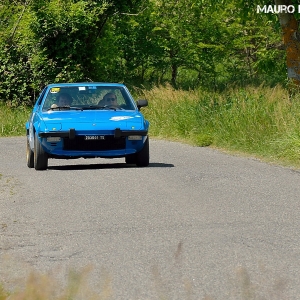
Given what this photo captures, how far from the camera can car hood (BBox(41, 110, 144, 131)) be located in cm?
1590

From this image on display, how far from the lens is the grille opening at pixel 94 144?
1600cm


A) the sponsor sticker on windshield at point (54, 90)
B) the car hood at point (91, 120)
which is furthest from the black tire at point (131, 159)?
the sponsor sticker on windshield at point (54, 90)

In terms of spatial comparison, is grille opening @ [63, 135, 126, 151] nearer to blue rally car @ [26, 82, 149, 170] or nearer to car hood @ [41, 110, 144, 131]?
blue rally car @ [26, 82, 149, 170]

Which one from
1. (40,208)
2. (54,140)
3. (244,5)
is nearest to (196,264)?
(40,208)

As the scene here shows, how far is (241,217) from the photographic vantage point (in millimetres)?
10398

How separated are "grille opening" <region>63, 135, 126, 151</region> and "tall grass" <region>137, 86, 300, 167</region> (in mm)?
3026

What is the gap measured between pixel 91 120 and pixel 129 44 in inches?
1144

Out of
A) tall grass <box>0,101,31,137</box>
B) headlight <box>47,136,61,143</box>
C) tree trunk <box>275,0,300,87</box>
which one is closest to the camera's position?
headlight <box>47,136,61,143</box>

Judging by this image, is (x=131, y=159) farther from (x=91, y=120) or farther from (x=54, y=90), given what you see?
(x=54, y=90)

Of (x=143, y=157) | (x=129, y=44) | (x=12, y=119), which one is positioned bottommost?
(x=129, y=44)

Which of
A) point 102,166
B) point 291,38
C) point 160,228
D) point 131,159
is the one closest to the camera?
point 160,228

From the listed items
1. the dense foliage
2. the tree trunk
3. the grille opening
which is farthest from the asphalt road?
the dense foliage

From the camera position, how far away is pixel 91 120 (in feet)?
52.5

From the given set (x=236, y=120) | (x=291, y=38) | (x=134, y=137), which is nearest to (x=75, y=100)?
(x=134, y=137)
